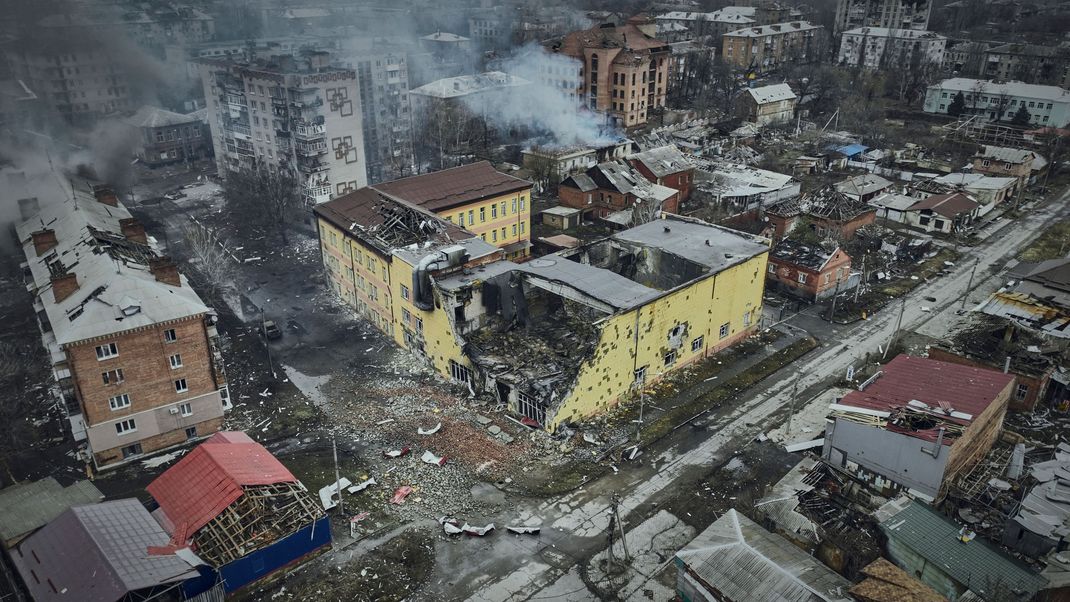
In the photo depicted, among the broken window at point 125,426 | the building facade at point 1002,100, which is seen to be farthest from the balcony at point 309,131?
the building facade at point 1002,100

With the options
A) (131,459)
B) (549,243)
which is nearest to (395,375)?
(131,459)

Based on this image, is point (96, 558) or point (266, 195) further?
point (266, 195)

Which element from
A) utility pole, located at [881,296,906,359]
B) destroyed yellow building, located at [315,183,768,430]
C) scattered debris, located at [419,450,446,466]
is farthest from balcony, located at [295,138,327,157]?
utility pole, located at [881,296,906,359]

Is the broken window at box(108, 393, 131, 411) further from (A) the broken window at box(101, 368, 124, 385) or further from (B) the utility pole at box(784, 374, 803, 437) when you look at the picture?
(B) the utility pole at box(784, 374, 803, 437)

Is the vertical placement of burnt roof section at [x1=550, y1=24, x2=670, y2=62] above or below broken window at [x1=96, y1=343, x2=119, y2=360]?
above

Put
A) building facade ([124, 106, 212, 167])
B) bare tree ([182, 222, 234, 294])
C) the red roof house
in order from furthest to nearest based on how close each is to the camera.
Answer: building facade ([124, 106, 212, 167]) → bare tree ([182, 222, 234, 294]) → the red roof house

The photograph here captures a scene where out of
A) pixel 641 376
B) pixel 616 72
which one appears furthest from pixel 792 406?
pixel 616 72

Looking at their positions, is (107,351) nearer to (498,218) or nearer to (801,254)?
(498,218)
